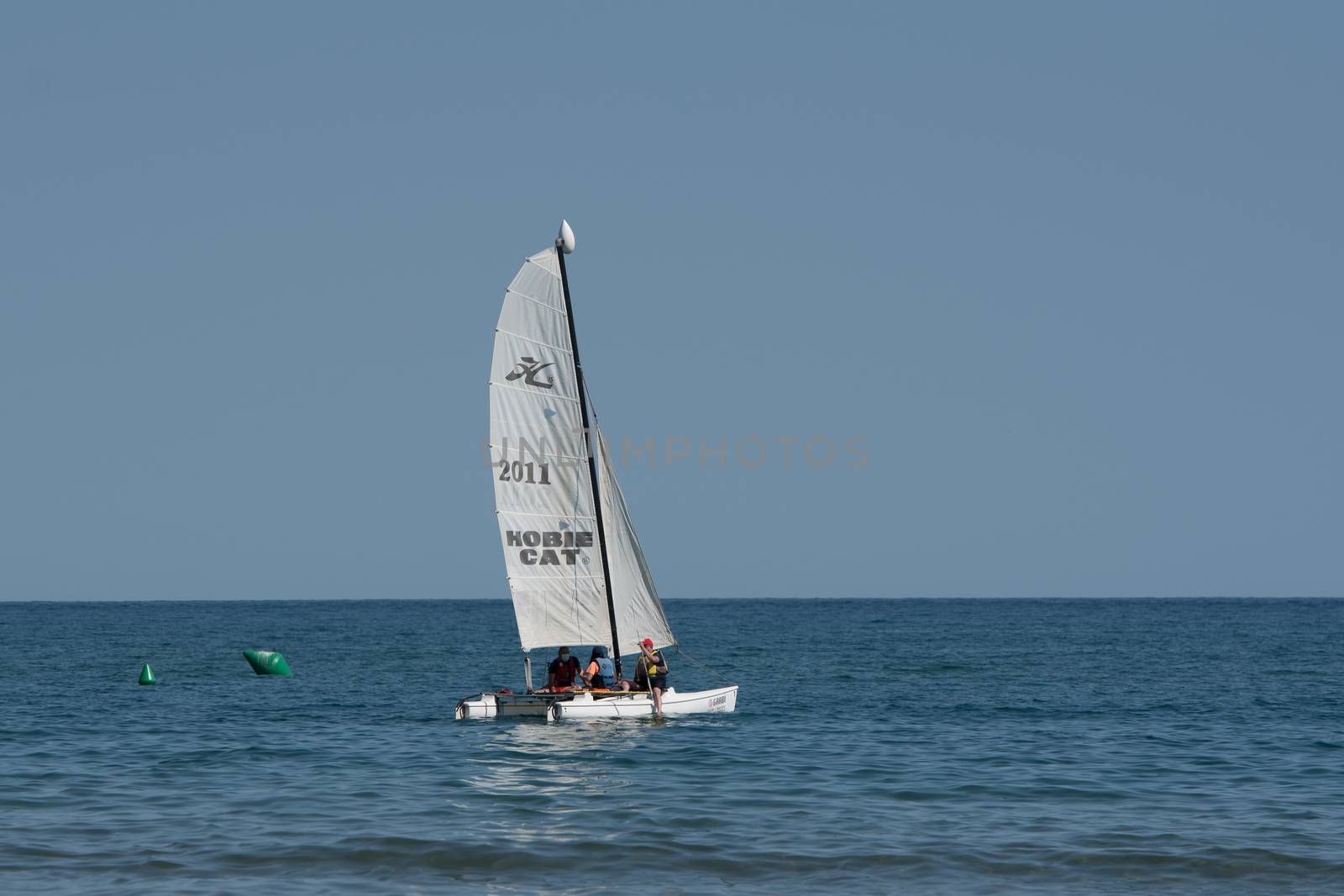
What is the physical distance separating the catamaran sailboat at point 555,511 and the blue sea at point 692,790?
107 cm

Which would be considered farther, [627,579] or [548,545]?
[627,579]

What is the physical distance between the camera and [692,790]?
29.0 metres

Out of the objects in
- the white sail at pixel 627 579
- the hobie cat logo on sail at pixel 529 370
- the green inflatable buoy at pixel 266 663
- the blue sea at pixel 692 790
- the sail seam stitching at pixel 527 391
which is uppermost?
the hobie cat logo on sail at pixel 529 370

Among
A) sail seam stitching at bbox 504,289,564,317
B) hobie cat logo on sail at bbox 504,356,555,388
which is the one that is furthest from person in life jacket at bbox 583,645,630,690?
sail seam stitching at bbox 504,289,564,317

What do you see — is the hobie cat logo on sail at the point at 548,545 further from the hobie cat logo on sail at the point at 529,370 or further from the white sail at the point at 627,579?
the hobie cat logo on sail at the point at 529,370

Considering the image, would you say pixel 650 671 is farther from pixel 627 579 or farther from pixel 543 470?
pixel 543 470

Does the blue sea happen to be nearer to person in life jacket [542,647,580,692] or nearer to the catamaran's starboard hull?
the catamaran's starboard hull

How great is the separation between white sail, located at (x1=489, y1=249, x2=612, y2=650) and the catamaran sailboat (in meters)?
0.03

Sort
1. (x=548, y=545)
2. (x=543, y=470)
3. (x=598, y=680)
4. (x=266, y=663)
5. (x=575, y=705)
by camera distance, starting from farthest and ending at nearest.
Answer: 1. (x=266, y=663)
2. (x=598, y=680)
3. (x=548, y=545)
4. (x=543, y=470)
5. (x=575, y=705)

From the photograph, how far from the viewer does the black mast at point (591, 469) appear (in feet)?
130

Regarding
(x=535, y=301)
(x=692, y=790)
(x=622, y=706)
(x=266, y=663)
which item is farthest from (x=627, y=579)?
(x=266, y=663)

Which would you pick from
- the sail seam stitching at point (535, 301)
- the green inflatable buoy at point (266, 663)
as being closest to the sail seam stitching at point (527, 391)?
the sail seam stitching at point (535, 301)

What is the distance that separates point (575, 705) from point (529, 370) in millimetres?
9083

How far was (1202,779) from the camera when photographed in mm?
30922
